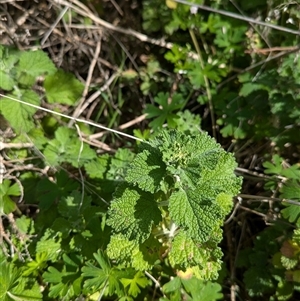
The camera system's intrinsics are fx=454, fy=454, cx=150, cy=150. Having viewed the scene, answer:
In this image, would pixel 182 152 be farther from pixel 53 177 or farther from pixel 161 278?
pixel 53 177

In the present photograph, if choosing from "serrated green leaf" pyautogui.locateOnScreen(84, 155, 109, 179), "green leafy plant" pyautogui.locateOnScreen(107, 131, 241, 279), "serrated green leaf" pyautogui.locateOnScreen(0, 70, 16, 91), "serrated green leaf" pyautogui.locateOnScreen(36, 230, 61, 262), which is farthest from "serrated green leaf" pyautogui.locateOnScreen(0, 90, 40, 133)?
"green leafy plant" pyautogui.locateOnScreen(107, 131, 241, 279)

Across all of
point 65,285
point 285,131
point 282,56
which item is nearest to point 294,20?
point 282,56

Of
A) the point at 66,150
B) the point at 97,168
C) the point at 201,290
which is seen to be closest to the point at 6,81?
the point at 66,150

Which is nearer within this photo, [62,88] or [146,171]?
[146,171]

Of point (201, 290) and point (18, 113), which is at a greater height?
point (18, 113)

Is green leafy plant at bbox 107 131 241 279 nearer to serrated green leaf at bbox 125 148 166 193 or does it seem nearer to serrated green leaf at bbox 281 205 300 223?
serrated green leaf at bbox 125 148 166 193

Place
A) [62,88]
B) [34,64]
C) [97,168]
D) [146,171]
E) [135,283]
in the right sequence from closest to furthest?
[146,171]
[135,283]
[97,168]
[34,64]
[62,88]

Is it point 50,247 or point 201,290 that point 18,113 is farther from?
point 201,290

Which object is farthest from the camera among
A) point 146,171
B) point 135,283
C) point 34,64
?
point 34,64
